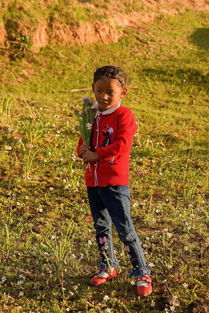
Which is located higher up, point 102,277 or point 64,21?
point 64,21

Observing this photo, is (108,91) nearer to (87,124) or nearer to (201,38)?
(87,124)

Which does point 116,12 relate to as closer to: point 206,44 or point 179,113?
point 206,44

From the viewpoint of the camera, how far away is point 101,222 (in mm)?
4160

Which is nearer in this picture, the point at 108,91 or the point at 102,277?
the point at 108,91

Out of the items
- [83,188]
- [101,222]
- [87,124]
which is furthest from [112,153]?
[83,188]

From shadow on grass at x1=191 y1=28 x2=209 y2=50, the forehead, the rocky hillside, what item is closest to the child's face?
the forehead

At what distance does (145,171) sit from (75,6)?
8.79 m

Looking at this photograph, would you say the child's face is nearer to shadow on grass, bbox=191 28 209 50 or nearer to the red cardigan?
the red cardigan

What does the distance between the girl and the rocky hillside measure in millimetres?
9204

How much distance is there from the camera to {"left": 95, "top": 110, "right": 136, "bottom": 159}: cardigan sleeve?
374 centimetres

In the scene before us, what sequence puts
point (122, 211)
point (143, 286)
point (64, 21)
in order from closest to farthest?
point (122, 211) → point (143, 286) → point (64, 21)

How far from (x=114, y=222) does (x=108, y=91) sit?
1.21 meters

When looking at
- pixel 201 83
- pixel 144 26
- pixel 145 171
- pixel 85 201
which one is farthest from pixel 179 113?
pixel 144 26

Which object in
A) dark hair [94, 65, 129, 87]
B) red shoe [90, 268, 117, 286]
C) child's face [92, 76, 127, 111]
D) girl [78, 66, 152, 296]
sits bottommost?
red shoe [90, 268, 117, 286]
